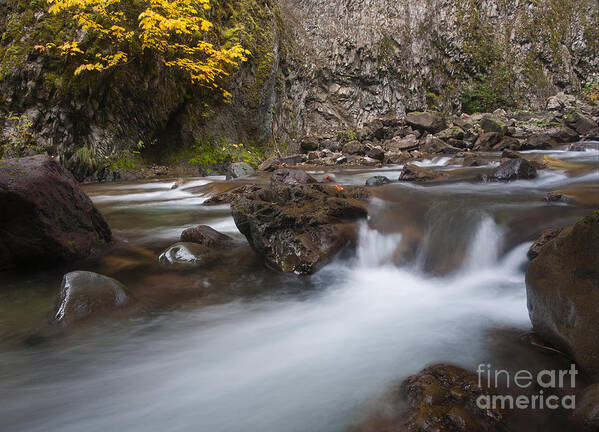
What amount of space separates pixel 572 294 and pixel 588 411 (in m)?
0.60

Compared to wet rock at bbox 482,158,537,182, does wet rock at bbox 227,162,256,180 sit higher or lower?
higher

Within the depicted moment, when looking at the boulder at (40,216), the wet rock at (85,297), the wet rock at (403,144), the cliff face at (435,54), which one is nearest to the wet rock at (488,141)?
the wet rock at (403,144)

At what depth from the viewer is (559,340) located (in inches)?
73.9

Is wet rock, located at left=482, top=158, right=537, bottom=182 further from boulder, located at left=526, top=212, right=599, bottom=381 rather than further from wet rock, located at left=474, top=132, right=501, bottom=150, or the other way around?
wet rock, located at left=474, top=132, right=501, bottom=150

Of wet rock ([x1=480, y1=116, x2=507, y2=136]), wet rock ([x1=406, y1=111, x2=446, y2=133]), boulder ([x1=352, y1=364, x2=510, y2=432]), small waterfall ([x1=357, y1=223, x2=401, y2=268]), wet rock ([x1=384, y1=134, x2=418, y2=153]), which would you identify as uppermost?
wet rock ([x1=406, y1=111, x2=446, y2=133])

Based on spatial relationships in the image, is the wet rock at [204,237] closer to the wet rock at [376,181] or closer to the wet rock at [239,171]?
the wet rock at [376,181]

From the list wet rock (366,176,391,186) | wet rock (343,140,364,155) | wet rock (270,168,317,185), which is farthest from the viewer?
wet rock (343,140,364,155)

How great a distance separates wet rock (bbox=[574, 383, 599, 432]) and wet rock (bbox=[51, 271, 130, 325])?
2766 mm

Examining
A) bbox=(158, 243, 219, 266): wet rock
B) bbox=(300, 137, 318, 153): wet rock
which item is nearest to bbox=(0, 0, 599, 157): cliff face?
bbox=(300, 137, 318, 153): wet rock

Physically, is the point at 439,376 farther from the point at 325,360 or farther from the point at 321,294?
the point at 321,294

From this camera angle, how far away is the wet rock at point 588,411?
4.55 ft

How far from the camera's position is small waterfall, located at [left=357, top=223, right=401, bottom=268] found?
3.61 meters

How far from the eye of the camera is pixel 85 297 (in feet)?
8.47

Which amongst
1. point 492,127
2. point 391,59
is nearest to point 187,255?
point 492,127
